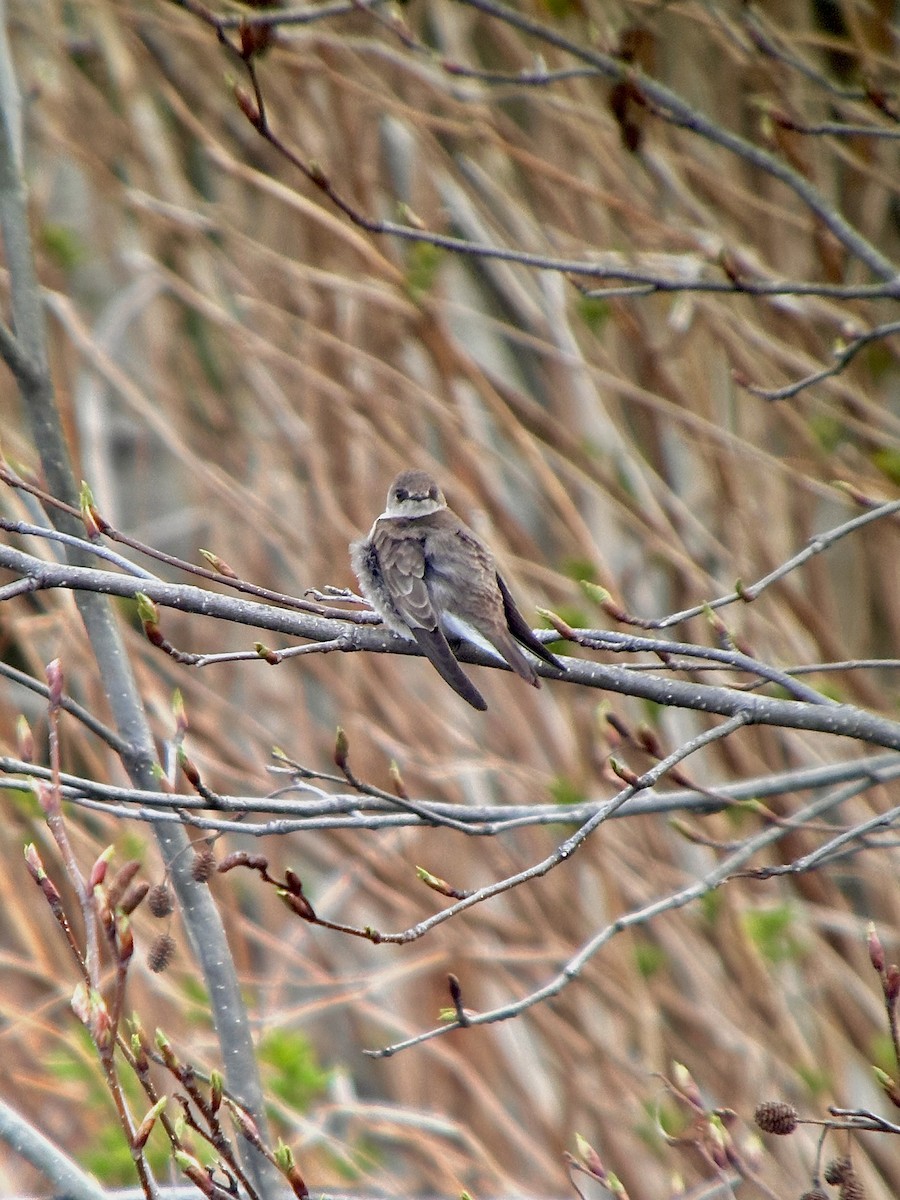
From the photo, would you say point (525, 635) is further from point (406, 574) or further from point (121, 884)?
point (121, 884)

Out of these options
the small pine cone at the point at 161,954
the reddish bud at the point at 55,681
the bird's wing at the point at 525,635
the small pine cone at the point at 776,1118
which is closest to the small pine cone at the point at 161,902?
the small pine cone at the point at 161,954

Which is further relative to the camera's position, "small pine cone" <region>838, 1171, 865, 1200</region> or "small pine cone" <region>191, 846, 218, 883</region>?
"small pine cone" <region>191, 846, 218, 883</region>

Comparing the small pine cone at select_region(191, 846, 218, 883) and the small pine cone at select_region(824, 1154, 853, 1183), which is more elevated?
the small pine cone at select_region(191, 846, 218, 883)

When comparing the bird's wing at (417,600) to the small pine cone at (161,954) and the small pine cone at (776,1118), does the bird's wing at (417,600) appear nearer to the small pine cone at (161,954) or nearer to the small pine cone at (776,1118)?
the small pine cone at (161,954)

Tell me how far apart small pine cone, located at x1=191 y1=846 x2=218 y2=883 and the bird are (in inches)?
23.7

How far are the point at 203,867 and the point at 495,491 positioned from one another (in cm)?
303

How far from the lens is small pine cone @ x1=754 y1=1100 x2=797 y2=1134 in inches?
84.5

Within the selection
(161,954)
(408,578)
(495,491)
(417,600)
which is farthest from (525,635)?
(495,491)

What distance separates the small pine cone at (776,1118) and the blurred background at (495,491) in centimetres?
224

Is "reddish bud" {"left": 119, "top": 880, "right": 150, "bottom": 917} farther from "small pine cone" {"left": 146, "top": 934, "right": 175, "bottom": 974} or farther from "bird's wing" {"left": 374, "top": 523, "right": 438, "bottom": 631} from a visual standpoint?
"bird's wing" {"left": 374, "top": 523, "right": 438, "bottom": 631}

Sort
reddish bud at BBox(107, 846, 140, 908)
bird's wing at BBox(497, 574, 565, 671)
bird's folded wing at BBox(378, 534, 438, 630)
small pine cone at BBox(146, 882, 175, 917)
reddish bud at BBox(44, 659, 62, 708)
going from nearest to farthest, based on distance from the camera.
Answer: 1. reddish bud at BBox(107, 846, 140, 908)
2. reddish bud at BBox(44, 659, 62, 708)
3. small pine cone at BBox(146, 882, 175, 917)
4. bird's wing at BBox(497, 574, 565, 671)
5. bird's folded wing at BBox(378, 534, 438, 630)

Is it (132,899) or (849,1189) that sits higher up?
(132,899)

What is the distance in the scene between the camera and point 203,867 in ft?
7.75

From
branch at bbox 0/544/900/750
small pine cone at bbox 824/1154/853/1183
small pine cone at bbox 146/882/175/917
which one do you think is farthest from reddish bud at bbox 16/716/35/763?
small pine cone at bbox 824/1154/853/1183
